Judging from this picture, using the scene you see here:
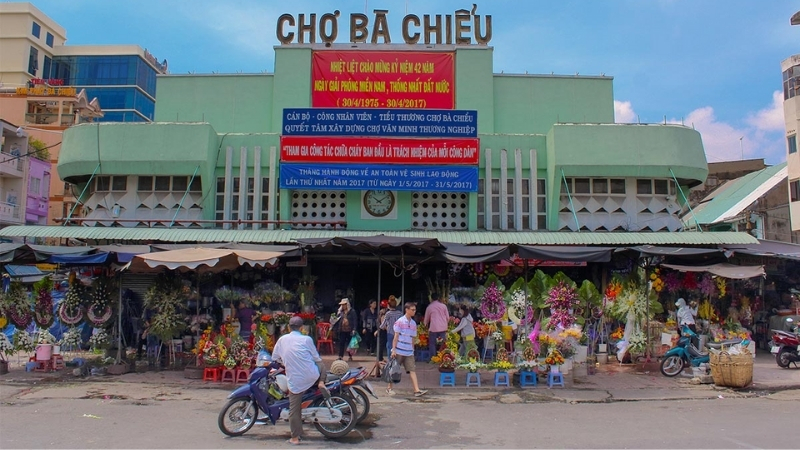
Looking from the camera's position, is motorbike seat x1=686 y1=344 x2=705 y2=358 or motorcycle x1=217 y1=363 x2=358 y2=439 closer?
motorcycle x1=217 y1=363 x2=358 y2=439

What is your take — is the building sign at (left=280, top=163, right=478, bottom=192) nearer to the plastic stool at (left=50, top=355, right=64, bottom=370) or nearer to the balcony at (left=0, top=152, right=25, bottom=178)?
the plastic stool at (left=50, top=355, right=64, bottom=370)

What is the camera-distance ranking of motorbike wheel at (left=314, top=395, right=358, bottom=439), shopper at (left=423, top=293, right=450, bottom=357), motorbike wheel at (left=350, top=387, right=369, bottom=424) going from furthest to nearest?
1. shopper at (left=423, top=293, right=450, bottom=357)
2. motorbike wheel at (left=350, top=387, right=369, bottom=424)
3. motorbike wheel at (left=314, top=395, right=358, bottom=439)

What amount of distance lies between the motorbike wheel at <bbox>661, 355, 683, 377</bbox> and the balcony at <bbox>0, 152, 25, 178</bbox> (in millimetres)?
33432

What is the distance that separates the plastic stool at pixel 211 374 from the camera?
1108 centimetres

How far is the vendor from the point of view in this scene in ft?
43.0

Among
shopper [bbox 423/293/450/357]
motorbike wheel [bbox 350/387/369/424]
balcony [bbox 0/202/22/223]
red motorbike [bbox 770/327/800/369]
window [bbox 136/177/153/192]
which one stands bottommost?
motorbike wheel [bbox 350/387/369/424]

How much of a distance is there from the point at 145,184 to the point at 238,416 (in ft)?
42.5

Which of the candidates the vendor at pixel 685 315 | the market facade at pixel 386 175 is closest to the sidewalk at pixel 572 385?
the vendor at pixel 685 315

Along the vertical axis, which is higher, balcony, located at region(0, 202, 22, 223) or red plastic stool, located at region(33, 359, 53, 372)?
balcony, located at region(0, 202, 22, 223)

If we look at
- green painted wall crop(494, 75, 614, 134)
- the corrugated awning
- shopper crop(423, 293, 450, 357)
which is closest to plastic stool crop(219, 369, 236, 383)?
shopper crop(423, 293, 450, 357)

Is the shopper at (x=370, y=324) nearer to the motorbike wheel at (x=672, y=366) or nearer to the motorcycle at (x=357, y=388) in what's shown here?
the motorbike wheel at (x=672, y=366)

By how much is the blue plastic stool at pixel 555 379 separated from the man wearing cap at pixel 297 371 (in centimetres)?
533

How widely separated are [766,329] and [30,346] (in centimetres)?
1867

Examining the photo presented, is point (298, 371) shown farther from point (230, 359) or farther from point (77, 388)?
point (77, 388)
